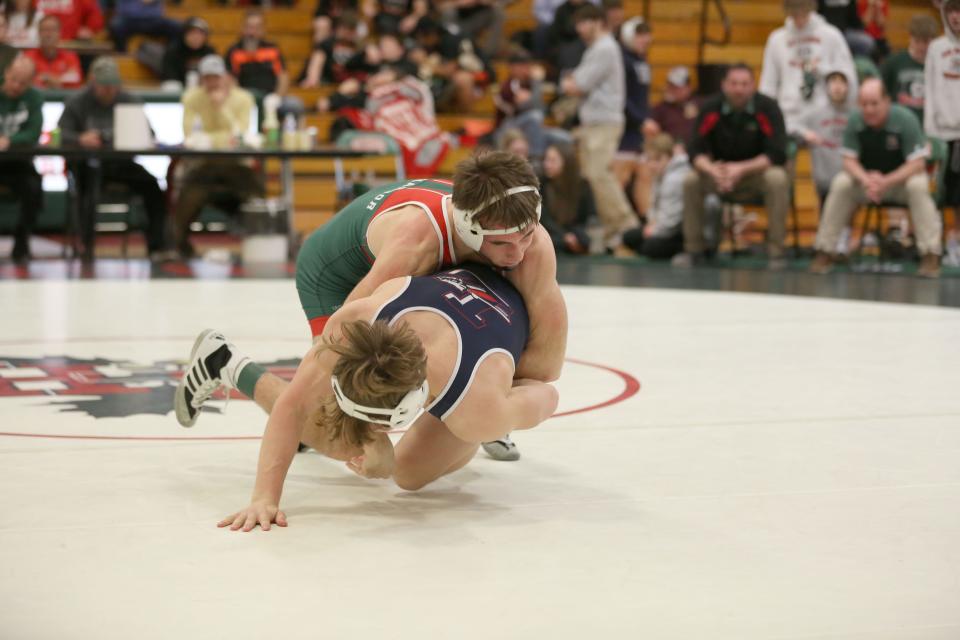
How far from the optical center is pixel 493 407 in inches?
109

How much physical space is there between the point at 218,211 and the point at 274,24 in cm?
314

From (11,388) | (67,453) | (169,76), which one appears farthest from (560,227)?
(67,453)

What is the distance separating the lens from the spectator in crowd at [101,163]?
30.5 ft

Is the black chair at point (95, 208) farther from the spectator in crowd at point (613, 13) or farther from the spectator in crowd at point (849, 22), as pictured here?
the spectator in crowd at point (849, 22)

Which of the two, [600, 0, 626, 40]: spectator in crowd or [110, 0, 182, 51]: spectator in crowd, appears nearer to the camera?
[600, 0, 626, 40]: spectator in crowd

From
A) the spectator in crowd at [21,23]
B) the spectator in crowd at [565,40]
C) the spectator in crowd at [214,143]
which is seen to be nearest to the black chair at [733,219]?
the spectator in crowd at [565,40]

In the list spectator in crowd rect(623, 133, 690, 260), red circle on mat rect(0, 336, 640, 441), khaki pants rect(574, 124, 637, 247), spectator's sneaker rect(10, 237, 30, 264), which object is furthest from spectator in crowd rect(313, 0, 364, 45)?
red circle on mat rect(0, 336, 640, 441)

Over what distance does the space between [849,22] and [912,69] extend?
275cm

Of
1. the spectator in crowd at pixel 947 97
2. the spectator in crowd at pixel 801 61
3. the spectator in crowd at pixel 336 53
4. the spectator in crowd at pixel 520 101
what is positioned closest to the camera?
the spectator in crowd at pixel 947 97

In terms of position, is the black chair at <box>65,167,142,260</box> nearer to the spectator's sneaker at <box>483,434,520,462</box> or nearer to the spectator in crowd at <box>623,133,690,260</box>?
the spectator in crowd at <box>623,133,690,260</box>

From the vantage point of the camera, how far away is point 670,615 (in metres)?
2.19

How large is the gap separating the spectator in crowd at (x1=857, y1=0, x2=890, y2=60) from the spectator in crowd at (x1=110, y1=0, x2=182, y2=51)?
616 centimetres

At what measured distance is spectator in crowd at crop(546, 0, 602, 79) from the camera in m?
12.1

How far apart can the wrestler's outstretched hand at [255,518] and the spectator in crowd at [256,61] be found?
8.94 meters
